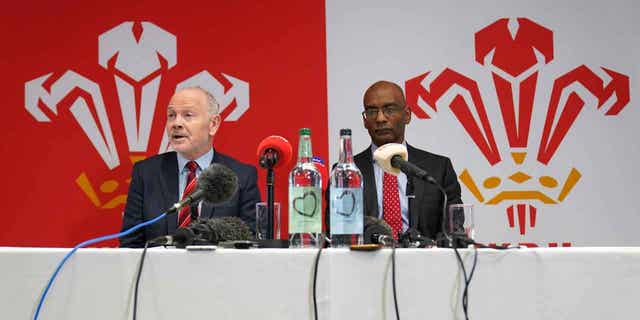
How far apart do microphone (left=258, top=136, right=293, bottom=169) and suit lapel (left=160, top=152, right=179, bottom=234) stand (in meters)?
0.99

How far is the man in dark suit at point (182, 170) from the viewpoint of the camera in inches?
103

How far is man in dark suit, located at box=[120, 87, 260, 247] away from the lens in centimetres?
262

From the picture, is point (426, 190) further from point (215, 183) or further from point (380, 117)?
point (215, 183)

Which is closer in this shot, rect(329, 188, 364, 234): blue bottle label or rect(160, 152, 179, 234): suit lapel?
rect(329, 188, 364, 234): blue bottle label

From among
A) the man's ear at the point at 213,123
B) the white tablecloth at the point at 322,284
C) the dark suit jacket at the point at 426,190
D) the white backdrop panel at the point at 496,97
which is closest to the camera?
the white tablecloth at the point at 322,284

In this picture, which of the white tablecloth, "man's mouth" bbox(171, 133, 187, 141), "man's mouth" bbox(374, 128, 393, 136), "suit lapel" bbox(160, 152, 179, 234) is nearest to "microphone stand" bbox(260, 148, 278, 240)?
the white tablecloth

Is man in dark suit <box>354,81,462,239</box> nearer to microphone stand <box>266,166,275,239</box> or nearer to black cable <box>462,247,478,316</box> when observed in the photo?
microphone stand <box>266,166,275,239</box>

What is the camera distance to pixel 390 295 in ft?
4.17

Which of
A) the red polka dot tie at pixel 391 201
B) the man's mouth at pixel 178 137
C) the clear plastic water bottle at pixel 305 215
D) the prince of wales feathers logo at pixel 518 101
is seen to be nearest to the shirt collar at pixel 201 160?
the man's mouth at pixel 178 137

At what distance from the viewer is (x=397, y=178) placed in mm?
2693

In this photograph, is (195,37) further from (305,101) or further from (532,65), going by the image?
(532,65)

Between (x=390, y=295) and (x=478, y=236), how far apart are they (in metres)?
2.10

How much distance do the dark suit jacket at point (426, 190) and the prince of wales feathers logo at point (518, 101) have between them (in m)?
0.51

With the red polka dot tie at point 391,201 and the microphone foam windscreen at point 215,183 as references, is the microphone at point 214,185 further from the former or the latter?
the red polka dot tie at point 391,201
